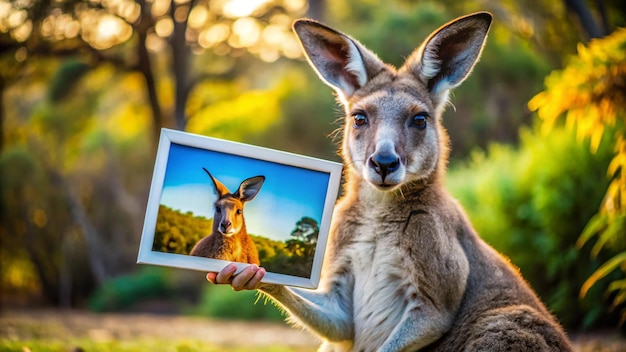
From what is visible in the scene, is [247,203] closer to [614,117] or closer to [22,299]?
[614,117]

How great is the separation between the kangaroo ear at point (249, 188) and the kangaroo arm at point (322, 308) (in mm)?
563

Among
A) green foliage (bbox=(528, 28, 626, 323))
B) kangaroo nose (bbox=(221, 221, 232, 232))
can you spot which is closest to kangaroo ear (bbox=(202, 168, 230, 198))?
kangaroo nose (bbox=(221, 221, 232, 232))

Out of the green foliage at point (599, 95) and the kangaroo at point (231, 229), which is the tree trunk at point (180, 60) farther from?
the kangaroo at point (231, 229)

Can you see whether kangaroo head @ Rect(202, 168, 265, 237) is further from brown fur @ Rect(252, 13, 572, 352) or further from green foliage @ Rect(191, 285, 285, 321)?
green foliage @ Rect(191, 285, 285, 321)

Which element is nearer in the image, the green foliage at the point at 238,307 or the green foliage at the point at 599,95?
the green foliage at the point at 599,95

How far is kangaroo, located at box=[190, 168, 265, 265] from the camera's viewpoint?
12.2 feet

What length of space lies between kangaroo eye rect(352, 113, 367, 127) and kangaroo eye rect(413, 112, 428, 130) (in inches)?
11.9

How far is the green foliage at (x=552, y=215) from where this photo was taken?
826cm

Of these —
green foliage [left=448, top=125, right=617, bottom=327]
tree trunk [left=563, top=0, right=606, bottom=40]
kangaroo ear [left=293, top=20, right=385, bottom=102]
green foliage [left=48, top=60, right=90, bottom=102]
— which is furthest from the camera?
green foliage [left=48, top=60, right=90, bottom=102]

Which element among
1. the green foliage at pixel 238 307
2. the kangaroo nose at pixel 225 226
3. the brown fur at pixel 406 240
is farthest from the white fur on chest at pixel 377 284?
the green foliage at pixel 238 307

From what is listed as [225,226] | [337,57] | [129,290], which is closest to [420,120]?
[337,57]

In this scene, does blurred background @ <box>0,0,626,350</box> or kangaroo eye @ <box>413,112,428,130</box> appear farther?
blurred background @ <box>0,0,626,350</box>

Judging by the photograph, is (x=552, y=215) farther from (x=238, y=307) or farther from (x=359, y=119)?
(x=238, y=307)

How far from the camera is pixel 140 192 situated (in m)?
16.3
